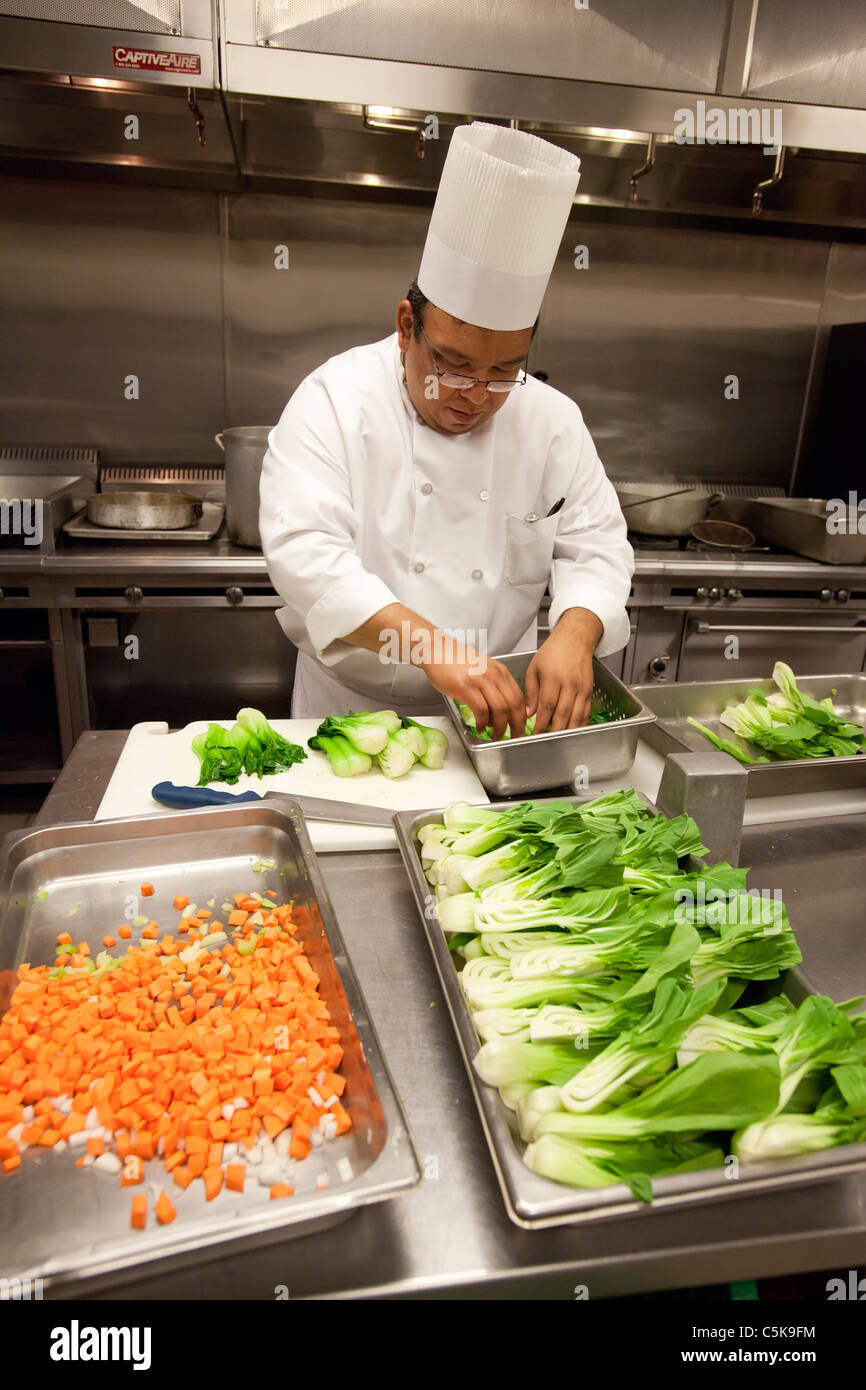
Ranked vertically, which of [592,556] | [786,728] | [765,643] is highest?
[592,556]

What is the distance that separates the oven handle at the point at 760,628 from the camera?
373 centimetres

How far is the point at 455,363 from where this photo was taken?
1881 millimetres

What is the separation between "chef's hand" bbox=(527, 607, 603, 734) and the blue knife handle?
24.6 inches

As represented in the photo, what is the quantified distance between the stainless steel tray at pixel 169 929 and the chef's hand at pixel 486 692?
424mm

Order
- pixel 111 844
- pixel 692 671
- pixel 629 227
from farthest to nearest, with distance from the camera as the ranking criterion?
pixel 629 227
pixel 692 671
pixel 111 844

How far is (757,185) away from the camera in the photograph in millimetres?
3930

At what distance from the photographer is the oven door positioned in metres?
3.76

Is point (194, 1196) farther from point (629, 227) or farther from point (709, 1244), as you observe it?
point (629, 227)

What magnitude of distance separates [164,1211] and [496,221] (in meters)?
1.94

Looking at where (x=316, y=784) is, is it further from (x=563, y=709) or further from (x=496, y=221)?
(x=496, y=221)

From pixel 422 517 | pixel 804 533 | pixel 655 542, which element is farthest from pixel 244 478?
pixel 804 533

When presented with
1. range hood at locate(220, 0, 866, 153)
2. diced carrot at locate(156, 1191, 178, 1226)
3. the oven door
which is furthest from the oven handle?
diced carrot at locate(156, 1191, 178, 1226)
